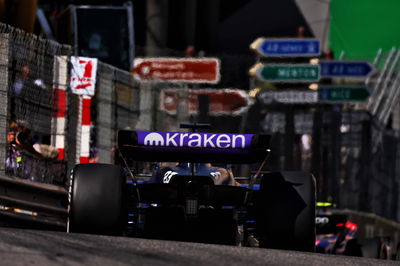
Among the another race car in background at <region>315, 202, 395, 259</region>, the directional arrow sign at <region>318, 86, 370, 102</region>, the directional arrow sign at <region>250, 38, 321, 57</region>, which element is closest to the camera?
the another race car in background at <region>315, 202, 395, 259</region>

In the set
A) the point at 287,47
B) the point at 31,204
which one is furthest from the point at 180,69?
the point at 31,204

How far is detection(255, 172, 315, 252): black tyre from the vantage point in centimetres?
922

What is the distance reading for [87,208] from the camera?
29.3 ft

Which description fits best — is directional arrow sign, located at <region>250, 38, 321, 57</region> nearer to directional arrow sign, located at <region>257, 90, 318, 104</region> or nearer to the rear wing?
directional arrow sign, located at <region>257, 90, 318, 104</region>

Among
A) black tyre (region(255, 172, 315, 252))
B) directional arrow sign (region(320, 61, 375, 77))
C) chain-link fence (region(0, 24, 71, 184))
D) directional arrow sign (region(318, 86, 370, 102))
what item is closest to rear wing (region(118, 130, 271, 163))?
black tyre (region(255, 172, 315, 252))

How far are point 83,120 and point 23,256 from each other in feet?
28.8

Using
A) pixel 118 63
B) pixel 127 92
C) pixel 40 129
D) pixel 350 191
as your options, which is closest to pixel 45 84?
pixel 40 129

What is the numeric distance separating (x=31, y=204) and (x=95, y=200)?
378cm

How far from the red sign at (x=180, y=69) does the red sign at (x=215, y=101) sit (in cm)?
144

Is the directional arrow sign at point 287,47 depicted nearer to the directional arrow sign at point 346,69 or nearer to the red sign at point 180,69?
the directional arrow sign at point 346,69

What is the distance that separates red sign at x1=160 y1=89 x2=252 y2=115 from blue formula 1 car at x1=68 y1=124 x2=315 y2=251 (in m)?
9.03

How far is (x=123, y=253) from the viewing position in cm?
728

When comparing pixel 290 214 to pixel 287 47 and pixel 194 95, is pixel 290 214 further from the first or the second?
pixel 287 47

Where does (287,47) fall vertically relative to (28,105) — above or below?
above
